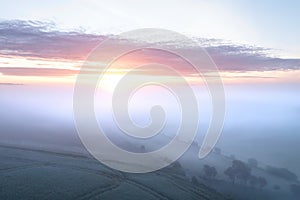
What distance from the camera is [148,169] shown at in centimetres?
12319

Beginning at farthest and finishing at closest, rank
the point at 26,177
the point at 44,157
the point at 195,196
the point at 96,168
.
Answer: the point at 44,157 → the point at 96,168 → the point at 195,196 → the point at 26,177

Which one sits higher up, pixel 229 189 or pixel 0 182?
pixel 0 182

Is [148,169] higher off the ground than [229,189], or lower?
higher

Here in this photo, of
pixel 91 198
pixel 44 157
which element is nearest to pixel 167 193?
pixel 91 198

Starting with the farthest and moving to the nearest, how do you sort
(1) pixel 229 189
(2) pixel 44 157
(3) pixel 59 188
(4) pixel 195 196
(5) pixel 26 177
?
(1) pixel 229 189 → (2) pixel 44 157 → (4) pixel 195 196 → (5) pixel 26 177 → (3) pixel 59 188

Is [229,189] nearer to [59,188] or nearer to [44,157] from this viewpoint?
[44,157]

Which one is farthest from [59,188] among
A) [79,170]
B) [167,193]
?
[167,193]

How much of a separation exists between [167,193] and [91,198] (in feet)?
77.7

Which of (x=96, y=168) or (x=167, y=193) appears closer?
(x=167, y=193)

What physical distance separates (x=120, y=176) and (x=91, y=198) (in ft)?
75.9

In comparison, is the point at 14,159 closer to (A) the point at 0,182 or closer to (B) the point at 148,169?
(A) the point at 0,182

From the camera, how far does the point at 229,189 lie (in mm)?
184875

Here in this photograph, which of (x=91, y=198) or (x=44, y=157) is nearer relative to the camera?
(x=91, y=198)

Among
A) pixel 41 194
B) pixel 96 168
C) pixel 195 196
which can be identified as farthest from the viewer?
pixel 96 168
